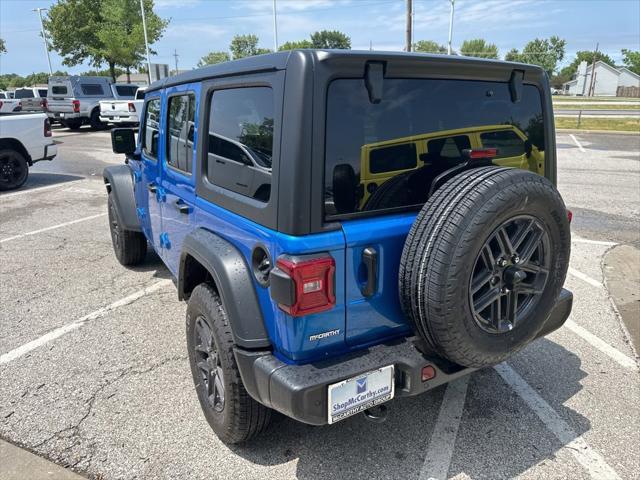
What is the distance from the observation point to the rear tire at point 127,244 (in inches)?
201

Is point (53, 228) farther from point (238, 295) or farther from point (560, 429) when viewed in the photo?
point (560, 429)

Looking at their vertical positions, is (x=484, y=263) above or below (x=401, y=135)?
below

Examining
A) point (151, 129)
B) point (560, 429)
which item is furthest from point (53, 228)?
point (560, 429)

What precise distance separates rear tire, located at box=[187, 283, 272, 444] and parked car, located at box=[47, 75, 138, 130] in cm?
2058

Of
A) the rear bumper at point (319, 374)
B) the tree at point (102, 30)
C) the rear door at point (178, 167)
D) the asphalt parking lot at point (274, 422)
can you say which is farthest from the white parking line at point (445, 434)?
the tree at point (102, 30)

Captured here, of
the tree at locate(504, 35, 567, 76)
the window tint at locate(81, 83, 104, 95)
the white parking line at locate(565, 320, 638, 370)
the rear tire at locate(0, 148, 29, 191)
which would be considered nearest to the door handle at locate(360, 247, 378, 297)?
the white parking line at locate(565, 320, 638, 370)

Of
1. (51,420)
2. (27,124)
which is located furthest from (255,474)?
(27,124)

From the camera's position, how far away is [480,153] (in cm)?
238

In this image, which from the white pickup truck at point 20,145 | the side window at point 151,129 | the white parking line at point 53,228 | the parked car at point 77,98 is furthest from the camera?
the parked car at point 77,98

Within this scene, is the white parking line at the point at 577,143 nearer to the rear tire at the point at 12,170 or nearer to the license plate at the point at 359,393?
the rear tire at the point at 12,170

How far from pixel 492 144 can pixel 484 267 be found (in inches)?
29.1

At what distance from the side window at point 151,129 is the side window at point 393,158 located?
225cm

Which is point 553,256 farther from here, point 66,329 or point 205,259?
point 66,329

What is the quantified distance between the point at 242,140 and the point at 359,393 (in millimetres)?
1283
